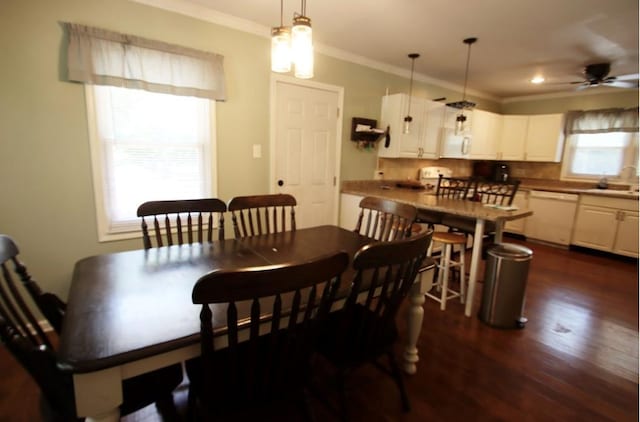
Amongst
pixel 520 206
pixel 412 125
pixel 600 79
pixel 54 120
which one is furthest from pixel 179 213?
pixel 520 206

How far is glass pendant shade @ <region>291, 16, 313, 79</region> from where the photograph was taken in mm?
1458

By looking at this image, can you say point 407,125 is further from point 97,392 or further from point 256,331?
point 97,392

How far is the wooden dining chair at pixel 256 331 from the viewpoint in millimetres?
860

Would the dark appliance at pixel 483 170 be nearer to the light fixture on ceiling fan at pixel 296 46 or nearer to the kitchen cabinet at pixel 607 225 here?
the kitchen cabinet at pixel 607 225

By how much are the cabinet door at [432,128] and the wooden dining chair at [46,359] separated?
3.84 metres

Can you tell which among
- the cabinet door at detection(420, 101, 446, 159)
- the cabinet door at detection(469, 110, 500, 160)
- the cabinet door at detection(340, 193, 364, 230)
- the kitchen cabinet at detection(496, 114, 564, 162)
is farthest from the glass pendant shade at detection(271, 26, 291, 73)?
the kitchen cabinet at detection(496, 114, 564, 162)

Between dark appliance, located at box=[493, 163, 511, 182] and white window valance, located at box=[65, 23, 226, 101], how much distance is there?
4.97 meters

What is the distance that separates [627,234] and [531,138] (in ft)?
6.26

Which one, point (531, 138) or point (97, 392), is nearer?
point (97, 392)

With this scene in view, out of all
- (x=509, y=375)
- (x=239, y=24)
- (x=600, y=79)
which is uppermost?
(x=239, y=24)

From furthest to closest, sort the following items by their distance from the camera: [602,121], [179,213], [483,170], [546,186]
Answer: [483,170], [546,186], [602,121], [179,213]

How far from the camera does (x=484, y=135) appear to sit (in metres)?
5.01

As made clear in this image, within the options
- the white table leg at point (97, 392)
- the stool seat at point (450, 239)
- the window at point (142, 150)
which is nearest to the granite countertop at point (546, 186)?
the stool seat at point (450, 239)

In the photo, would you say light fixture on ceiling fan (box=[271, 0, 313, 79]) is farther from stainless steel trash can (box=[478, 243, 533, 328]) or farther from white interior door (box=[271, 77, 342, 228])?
stainless steel trash can (box=[478, 243, 533, 328])
